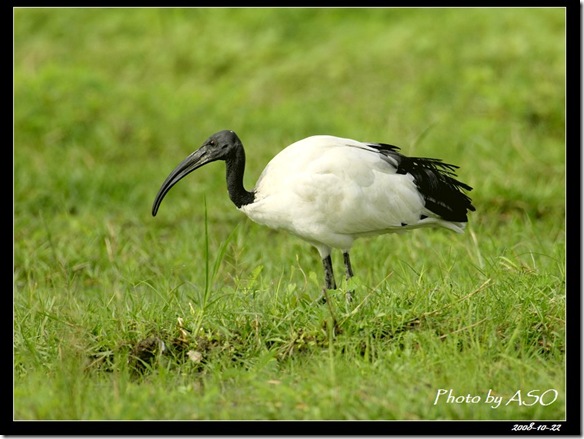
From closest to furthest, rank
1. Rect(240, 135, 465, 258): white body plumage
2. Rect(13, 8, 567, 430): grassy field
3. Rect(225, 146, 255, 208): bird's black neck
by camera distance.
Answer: Rect(13, 8, 567, 430): grassy field → Rect(240, 135, 465, 258): white body plumage → Rect(225, 146, 255, 208): bird's black neck

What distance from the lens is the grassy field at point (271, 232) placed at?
459 cm

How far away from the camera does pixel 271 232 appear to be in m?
8.00

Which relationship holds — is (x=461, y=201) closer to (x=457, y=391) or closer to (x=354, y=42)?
(x=457, y=391)

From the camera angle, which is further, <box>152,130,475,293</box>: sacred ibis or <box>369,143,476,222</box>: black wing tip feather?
<box>369,143,476,222</box>: black wing tip feather

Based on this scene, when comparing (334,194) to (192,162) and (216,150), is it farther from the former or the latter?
(192,162)

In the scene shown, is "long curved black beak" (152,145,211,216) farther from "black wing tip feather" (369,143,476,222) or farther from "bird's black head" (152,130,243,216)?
"black wing tip feather" (369,143,476,222)

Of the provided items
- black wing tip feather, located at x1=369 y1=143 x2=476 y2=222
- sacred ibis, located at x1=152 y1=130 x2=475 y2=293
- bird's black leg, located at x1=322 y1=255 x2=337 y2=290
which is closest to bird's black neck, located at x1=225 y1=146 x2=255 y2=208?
sacred ibis, located at x1=152 y1=130 x2=475 y2=293

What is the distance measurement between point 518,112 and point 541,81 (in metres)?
0.67

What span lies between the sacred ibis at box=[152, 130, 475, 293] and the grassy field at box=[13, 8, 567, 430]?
0.99 ft

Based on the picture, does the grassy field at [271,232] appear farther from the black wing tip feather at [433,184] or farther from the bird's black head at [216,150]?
the bird's black head at [216,150]

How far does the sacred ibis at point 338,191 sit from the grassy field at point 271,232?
301 millimetres

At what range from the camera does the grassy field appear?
4.59m

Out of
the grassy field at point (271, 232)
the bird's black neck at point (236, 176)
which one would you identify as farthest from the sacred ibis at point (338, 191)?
the grassy field at point (271, 232)
